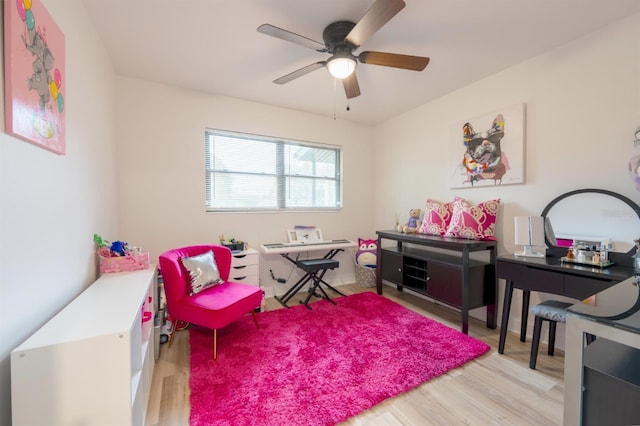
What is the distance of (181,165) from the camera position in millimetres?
2971

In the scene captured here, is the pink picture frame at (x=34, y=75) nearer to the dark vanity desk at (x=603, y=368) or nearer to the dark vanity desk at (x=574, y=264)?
the dark vanity desk at (x=603, y=368)

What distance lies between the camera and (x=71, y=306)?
4.23ft

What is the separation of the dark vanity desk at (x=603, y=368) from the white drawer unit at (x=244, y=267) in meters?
2.64

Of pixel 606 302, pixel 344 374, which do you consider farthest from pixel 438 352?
pixel 606 302

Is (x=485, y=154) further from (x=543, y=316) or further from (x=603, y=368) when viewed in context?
(x=603, y=368)

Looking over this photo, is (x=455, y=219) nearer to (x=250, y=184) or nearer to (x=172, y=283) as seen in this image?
(x=250, y=184)

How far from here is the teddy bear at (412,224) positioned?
3.34m

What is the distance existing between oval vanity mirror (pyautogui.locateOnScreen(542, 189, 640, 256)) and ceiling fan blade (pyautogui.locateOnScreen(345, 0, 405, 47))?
2.06 metres

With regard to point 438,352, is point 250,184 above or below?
above

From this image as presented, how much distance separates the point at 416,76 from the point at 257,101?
1.95 m

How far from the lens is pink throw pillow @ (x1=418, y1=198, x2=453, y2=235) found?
3.01 metres

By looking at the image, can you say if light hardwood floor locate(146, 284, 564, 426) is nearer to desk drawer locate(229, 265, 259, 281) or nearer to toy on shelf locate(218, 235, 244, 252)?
desk drawer locate(229, 265, 259, 281)

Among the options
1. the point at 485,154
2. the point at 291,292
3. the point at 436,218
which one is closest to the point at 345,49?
the point at 485,154

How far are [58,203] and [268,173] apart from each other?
92.7 inches
